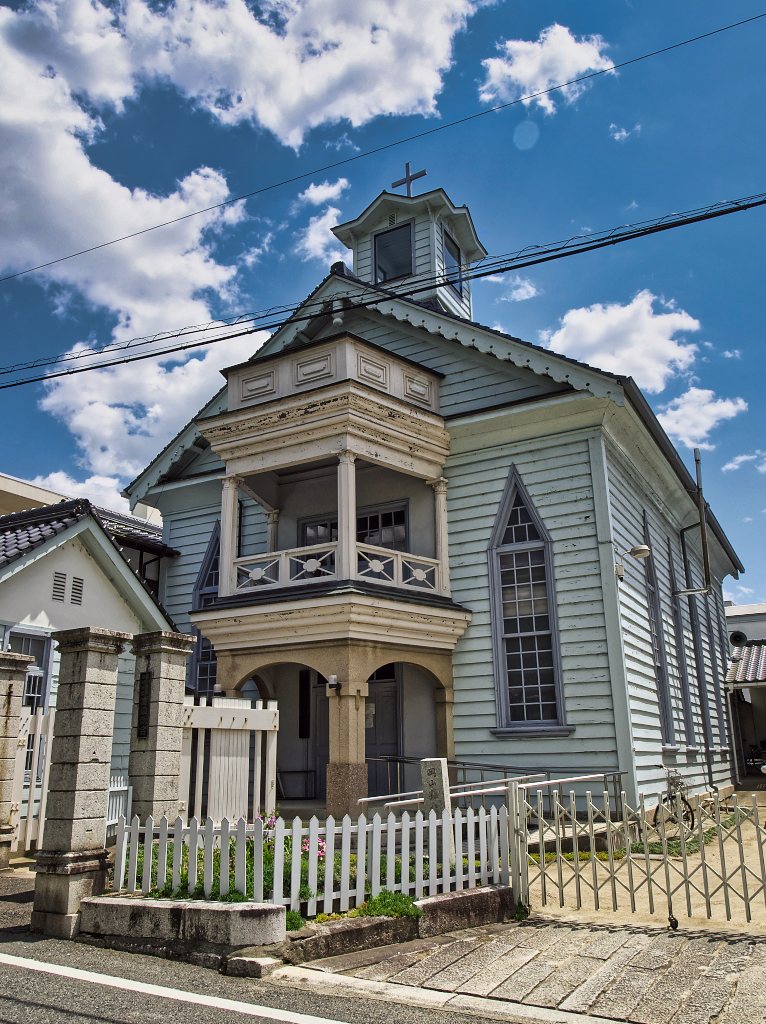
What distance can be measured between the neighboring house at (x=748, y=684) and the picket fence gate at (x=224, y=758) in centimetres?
1978

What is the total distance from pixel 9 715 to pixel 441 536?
25.5 ft

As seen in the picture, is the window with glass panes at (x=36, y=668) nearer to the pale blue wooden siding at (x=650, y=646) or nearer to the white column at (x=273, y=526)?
the white column at (x=273, y=526)

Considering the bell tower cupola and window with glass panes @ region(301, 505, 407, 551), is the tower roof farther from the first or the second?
window with glass panes @ region(301, 505, 407, 551)

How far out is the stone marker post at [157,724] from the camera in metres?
7.67

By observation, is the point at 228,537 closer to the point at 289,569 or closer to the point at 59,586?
the point at 289,569

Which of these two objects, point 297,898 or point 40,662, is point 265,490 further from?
point 297,898

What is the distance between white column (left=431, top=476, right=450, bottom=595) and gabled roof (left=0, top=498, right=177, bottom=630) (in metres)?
4.81

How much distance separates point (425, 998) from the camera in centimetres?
532

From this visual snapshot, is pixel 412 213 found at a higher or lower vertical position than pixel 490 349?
higher

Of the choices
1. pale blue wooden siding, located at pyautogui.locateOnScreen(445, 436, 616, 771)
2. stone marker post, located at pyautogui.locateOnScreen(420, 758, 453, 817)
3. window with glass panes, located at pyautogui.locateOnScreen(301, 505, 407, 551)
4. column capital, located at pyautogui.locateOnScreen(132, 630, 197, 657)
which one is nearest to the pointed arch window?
pale blue wooden siding, located at pyautogui.locateOnScreen(445, 436, 616, 771)

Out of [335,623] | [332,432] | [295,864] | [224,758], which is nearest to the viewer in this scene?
[295,864]

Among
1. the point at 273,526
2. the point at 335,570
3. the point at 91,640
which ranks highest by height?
the point at 273,526

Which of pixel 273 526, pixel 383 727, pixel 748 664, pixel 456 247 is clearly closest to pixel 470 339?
pixel 273 526

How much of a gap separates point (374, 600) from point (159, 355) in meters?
4.88
